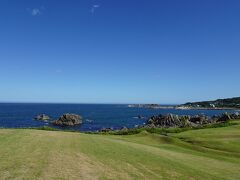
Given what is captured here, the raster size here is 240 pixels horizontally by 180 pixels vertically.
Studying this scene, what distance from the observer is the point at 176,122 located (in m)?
130

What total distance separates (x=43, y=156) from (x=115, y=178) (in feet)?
19.9

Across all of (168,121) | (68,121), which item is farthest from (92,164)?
(68,121)

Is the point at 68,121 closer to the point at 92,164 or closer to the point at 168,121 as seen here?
the point at 168,121

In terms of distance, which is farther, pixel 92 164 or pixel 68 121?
pixel 68 121

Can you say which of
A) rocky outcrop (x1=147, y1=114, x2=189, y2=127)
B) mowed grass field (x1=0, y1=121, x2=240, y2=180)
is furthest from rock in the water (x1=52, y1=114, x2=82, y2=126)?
mowed grass field (x1=0, y1=121, x2=240, y2=180)

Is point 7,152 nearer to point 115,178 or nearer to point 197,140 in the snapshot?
point 115,178

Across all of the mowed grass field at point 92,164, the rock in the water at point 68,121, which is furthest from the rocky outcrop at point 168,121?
the mowed grass field at point 92,164

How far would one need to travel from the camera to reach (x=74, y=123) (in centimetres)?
13625

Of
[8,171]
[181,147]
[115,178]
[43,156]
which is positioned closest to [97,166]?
[115,178]

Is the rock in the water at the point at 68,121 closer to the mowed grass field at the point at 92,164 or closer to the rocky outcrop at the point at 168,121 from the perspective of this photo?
the rocky outcrop at the point at 168,121

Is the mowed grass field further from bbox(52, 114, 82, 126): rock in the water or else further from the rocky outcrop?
bbox(52, 114, 82, 126): rock in the water

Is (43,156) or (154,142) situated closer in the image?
(43,156)

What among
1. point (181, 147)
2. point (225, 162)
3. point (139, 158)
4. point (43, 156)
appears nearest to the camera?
point (43, 156)

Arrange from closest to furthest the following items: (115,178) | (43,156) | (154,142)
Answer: (115,178), (43,156), (154,142)
